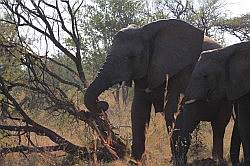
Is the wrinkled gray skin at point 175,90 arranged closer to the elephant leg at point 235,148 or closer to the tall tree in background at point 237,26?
the elephant leg at point 235,148

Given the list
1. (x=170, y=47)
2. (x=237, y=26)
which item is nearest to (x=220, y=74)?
(x=170, y=47)

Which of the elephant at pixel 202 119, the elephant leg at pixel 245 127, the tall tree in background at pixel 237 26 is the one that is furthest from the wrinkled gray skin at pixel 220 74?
the tall tree in background at pixel 237 26

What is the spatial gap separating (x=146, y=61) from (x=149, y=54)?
5.7 inches

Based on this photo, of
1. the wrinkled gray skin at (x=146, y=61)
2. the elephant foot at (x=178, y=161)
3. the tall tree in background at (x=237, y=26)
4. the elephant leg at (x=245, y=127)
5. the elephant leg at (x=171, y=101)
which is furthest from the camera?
the tall tree in background at (x=237, y=26)

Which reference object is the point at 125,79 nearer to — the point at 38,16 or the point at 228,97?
the point at 228,97

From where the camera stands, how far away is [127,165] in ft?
19.7

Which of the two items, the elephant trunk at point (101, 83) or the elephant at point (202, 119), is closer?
the elephant trunk at point (101, 83)

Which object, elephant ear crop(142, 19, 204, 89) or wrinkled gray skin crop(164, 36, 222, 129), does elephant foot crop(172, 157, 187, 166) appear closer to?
wrinkled gray skin crop(164, 36, 222, 129)

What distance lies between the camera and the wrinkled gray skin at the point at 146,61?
581cm

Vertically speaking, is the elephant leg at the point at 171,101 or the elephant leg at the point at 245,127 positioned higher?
the elephant leg at the point at 171,101

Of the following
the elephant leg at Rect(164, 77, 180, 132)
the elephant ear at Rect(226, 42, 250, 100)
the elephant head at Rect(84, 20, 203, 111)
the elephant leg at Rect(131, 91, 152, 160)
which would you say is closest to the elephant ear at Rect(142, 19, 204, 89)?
the elephant head at Rect(84, 20, 203, 111)

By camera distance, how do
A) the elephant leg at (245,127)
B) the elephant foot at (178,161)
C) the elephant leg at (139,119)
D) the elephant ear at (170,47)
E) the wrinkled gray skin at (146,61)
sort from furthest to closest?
the elephant leg at (139,119) < the elephant ear at (170,47) < the wrinkled gray skin at (146,61) < the elephant foot at (178,161) < the elephant leg at (245,127)

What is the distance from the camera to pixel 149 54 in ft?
20.4

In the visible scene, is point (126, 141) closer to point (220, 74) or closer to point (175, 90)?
point (175, 90)
